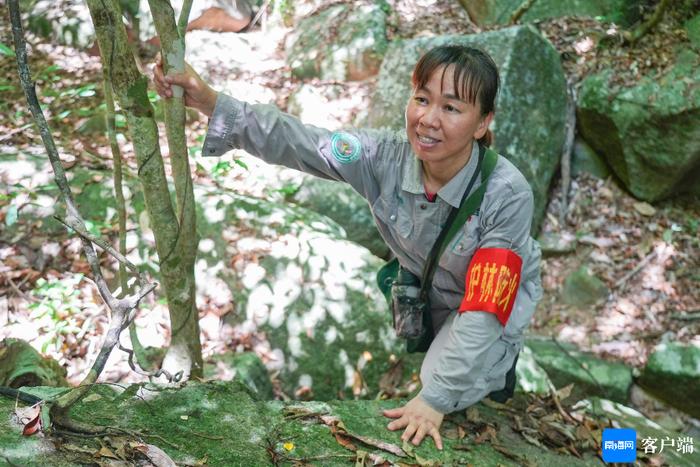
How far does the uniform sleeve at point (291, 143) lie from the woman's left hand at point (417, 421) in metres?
0.96

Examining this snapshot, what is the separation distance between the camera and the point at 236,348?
3.58 meters

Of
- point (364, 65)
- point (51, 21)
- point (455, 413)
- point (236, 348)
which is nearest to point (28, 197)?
point (236, 348)

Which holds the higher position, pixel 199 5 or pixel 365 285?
pixel 199 5

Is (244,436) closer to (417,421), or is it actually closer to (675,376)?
(417,421)

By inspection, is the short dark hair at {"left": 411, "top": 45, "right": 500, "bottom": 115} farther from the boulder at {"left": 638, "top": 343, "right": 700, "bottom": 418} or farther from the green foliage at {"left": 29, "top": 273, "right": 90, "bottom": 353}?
the boulder at {"left": 638, "top": 343, "right": 700, "bottom": 418}

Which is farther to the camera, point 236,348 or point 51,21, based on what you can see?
point 51,21

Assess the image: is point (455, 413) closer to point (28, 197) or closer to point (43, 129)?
point (43, 129)

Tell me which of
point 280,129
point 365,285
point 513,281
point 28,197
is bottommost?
point 365,285

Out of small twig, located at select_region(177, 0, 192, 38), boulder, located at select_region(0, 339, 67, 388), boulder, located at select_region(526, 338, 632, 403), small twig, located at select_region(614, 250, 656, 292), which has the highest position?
small twig, located at select_region(177, 0, 192, 38)

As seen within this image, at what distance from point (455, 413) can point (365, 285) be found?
1.48 metres

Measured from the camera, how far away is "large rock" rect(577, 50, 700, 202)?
5.69 metres

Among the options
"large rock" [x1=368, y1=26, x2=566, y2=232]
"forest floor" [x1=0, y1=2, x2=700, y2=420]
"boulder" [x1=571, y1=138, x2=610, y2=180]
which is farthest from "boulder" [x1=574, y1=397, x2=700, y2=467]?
"boulder" [x1=571, y1=138, x2=610, y2=180]

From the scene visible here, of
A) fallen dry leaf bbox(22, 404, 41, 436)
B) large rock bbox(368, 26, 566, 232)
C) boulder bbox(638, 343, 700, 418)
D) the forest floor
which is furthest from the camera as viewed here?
large rock bbox(368, 26, 566, 232)

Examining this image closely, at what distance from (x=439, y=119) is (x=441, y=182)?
325 mm
